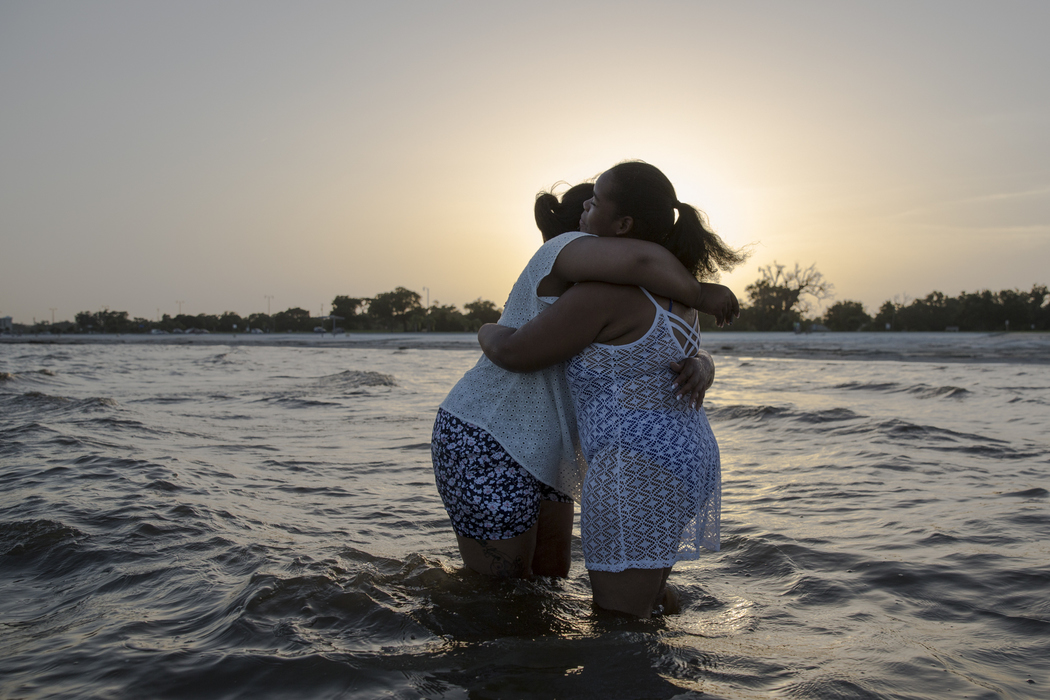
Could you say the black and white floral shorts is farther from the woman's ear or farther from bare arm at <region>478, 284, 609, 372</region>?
the woman's ear

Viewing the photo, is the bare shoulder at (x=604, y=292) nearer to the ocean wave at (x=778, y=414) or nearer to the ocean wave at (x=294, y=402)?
the ocean wave at (x=778, y=414)

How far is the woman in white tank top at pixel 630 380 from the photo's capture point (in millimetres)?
1978

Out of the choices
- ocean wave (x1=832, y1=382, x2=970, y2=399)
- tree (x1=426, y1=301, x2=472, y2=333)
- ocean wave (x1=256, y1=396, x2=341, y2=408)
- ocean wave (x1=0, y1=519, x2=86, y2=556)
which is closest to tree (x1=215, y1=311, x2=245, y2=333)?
tree (x1=426, y1=301, x2=472, y2=333)

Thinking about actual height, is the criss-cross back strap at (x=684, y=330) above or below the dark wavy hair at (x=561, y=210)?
below

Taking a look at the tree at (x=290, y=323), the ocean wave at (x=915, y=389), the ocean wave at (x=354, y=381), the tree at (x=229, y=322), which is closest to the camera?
the ocean wave at (x=915, y=389)

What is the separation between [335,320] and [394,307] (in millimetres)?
8997

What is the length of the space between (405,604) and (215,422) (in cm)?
574

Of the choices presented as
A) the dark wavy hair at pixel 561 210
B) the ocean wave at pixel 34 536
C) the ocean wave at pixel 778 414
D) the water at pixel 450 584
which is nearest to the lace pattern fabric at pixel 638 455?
the water at pixel 450 584

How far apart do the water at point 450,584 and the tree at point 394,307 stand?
87.3 meters

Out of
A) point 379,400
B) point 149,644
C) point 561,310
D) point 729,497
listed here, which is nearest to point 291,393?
point 379,400

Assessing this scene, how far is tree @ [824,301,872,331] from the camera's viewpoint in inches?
2680

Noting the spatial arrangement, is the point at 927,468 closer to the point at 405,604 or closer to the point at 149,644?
the point at 405,604

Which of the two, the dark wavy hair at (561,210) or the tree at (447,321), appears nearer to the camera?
the dark wavy hair at (561,210)

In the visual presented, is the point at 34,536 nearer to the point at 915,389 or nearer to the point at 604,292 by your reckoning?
the point at 604,292
